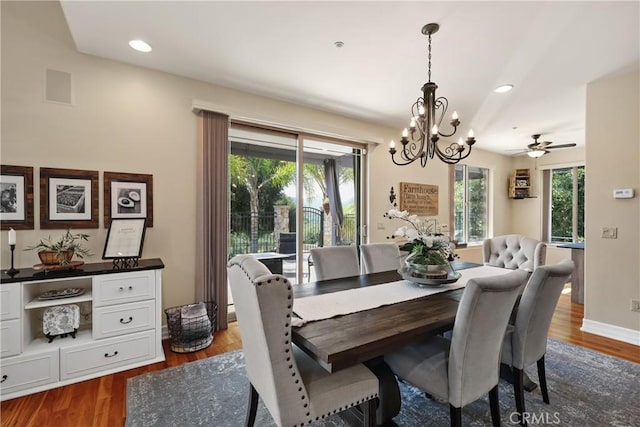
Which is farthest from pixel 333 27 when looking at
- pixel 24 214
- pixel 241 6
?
pixel 24 214

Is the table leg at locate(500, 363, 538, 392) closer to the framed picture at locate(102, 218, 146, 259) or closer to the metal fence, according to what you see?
the metal fence

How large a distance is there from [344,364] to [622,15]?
3.00 m

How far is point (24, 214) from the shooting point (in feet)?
7.99

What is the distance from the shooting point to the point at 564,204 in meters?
6.41

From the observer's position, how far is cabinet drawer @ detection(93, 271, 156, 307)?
2.34 m

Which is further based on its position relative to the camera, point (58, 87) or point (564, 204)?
point (564, 204)

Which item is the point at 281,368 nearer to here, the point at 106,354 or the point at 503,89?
the point at 106,354

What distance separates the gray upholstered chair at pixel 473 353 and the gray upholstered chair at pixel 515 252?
2039 mm

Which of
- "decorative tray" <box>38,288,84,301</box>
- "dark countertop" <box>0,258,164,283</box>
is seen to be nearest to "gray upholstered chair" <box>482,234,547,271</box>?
"dark countertop" <box>0,258,164,283</box>

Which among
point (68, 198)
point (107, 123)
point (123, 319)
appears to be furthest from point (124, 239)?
point (107, 123)

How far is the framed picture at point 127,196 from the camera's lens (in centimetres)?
276

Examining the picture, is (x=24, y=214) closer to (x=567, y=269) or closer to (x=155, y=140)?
(x=155, y=140)

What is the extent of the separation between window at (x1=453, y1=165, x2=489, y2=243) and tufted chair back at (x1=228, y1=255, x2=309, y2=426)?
5313 millimetres

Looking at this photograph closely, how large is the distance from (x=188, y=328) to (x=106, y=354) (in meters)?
0.63
